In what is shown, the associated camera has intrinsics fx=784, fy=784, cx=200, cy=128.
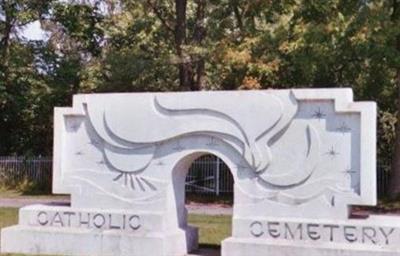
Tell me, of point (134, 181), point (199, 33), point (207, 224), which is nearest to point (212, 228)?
point (207, 224)

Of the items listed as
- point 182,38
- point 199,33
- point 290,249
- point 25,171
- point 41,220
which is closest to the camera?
point 290,249

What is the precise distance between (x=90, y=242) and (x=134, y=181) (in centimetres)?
121

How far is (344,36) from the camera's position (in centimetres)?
2133

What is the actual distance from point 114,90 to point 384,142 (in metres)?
10.1

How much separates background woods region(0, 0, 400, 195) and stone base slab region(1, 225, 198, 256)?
33.1 feet

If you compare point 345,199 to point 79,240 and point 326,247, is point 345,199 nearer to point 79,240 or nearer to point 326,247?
point 326,247

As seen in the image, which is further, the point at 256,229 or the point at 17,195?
the point at 17,195

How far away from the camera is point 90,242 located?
12.6 m

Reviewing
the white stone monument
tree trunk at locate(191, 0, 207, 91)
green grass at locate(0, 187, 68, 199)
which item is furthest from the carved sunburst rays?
tree trunk at locate(191, 0, 207, 91)

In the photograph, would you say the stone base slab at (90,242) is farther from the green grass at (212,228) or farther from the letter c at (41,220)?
the green grass at (212,228)

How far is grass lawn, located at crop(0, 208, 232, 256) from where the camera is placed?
14875mm

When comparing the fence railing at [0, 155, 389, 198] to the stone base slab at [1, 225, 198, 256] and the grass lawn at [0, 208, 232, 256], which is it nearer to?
the grass lawn at [0, 208, 232, 256]

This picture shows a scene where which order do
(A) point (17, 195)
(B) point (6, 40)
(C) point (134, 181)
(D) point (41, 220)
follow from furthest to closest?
(B) point (6, 40), (A) point (17, 195), (D) point (41, 220), (C) point (134, 181)

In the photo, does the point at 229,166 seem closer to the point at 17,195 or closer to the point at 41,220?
the point at 41,220
